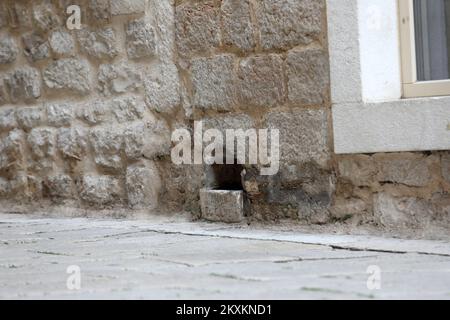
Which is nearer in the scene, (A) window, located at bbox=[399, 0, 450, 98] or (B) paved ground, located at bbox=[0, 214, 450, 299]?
(B) paved ground, located at bbox=[0, 214, 450, 299]

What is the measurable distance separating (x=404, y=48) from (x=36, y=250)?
2.04 meters

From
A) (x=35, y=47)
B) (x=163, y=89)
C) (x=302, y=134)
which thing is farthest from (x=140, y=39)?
(x=302, y=134)

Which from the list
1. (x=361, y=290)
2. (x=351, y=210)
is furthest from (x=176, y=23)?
(x=361, y=290)

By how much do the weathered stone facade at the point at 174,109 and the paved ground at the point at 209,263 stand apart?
253 mm

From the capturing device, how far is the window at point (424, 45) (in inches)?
173

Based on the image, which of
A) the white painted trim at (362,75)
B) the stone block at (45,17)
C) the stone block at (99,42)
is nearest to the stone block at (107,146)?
the stone block at (99,42)

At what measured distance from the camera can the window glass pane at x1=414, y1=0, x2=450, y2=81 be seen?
14.4ft

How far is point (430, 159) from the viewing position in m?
4.25

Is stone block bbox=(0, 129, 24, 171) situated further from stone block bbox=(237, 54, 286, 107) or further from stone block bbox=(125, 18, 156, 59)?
stone block bbox=(237, 54, 286, 107)

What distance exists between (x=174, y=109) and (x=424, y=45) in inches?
58.6

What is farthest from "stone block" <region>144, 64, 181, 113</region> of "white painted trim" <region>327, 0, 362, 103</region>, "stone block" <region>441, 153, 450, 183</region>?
"stone block" <region>441, 153, 450, 183</region>

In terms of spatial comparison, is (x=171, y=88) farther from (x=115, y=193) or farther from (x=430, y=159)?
(x=430, y=159)

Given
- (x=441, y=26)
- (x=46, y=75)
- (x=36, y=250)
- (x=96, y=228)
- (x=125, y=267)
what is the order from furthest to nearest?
(x=46, y=75) → (x=96, y=228) → (x=441, y=26) → (x=36, y=250) → (x=125, y=267)

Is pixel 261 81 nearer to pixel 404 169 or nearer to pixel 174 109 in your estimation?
pixel 174 109
